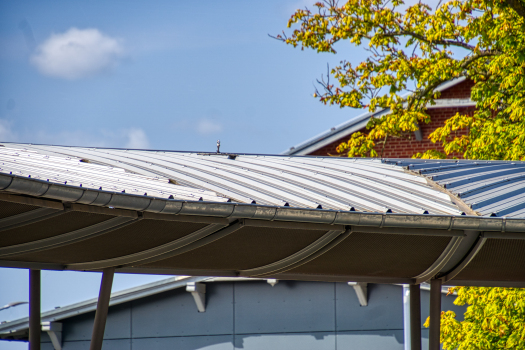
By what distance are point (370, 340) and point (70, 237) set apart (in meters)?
9.80

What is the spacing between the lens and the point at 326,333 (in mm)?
14555

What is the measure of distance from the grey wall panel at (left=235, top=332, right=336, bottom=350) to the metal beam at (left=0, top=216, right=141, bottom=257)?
9220 mm

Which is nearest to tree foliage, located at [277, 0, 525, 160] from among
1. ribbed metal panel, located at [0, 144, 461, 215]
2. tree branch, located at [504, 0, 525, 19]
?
tree branch, located at [504, 0, 525, 19]

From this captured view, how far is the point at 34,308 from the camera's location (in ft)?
23.4

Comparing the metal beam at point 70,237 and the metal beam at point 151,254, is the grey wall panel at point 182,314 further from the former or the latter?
the metal beam at point 70,237

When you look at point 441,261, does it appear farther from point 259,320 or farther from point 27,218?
point 259,320

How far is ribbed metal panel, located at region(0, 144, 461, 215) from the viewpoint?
4910 mm

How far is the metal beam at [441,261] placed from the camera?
6.01 m

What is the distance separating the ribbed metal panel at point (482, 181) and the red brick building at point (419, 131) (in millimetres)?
8885

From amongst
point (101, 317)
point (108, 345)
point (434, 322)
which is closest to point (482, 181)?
point (434, 322)

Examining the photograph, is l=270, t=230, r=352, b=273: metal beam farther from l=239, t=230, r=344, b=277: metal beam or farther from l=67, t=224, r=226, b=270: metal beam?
l=67, t=224, r=226, b=270: metal beam

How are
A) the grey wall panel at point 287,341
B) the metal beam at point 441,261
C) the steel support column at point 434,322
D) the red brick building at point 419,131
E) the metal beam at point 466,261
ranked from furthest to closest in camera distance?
the red brick building at point 419,131
the grey wall panel at point 287,341
the steel support column at point 434,322
the metal beam at point 441,261
the metal beam at point 466,261

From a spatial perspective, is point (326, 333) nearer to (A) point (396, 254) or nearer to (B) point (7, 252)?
(A) point (396, 254)

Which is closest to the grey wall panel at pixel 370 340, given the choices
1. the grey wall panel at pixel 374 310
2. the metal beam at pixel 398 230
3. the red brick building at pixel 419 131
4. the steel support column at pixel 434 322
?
the grey wall panel at pixel 374 310
